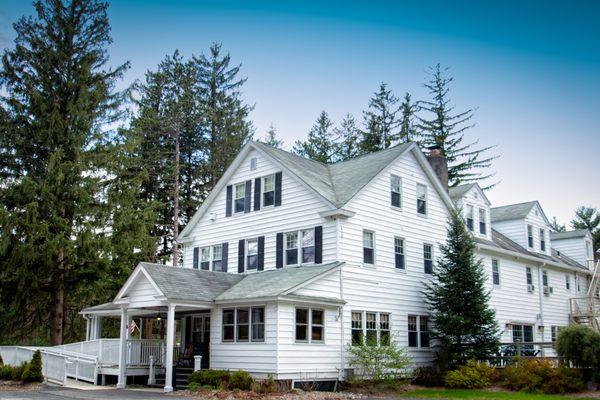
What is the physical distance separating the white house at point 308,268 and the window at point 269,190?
0.05 m

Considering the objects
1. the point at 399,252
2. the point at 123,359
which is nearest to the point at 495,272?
the point at 399,252

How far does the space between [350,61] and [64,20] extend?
17243 mm

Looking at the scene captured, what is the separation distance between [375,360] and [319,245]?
15.9 feet

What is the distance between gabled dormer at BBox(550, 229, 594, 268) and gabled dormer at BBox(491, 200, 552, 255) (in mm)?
4384

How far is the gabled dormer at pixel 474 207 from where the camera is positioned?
30.7 m

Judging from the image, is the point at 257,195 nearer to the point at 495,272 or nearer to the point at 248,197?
the point at 248,197

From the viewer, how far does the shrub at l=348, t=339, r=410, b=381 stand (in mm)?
21984

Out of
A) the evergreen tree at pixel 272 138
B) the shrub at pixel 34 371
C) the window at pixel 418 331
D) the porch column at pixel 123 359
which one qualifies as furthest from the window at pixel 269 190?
the evergreen tree at pixel 272 138

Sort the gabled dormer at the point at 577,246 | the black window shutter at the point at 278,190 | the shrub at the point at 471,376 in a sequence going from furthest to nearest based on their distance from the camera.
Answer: the gabled dormer at the point at 577,246, the black window shutter at the point at 278,190, the shrub at the point at 471,376

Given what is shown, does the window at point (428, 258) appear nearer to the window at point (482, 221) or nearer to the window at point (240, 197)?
the window at point (482, 221)

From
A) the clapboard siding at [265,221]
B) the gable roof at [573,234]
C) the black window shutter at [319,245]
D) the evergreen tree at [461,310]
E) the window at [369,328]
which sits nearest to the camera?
the window at [369,328]

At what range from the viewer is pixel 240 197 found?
90.4 ft

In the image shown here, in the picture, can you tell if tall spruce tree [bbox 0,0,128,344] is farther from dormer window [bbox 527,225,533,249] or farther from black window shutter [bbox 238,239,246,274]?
dormer window [bbox 527,225,533,249]

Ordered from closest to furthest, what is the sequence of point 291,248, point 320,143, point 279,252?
point 291,248 → point 279,252 → point 320,143
